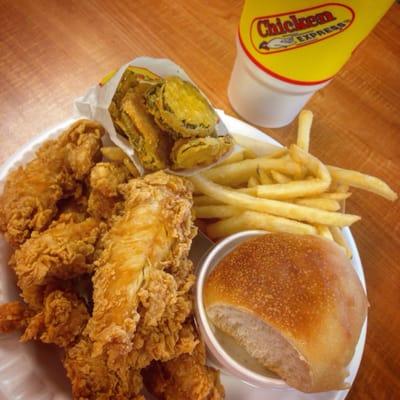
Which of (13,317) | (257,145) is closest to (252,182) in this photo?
(257,145)

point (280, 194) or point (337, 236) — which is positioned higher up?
point (280, 194)

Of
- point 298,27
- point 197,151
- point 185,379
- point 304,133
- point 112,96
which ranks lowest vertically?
point 185,379

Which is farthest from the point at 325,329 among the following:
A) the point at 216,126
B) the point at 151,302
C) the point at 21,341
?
the point at 21,341

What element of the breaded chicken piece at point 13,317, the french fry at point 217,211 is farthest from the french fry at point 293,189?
the breaded chicken piece at point 13,317

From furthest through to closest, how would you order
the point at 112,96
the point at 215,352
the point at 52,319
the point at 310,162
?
the point at 310,162
the point at 112,96
the point at 215,352
the point at 52,319

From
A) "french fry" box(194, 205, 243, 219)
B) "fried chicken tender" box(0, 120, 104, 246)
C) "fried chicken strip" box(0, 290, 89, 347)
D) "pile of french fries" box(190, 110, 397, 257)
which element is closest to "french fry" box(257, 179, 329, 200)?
"pile of french fries" box(190, 110, 397, 257)

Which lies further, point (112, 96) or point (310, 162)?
point (310, 162)

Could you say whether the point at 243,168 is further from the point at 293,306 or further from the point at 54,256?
the point at 54,256

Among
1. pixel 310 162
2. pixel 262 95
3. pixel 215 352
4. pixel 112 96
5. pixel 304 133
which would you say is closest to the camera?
pixel 215 352
